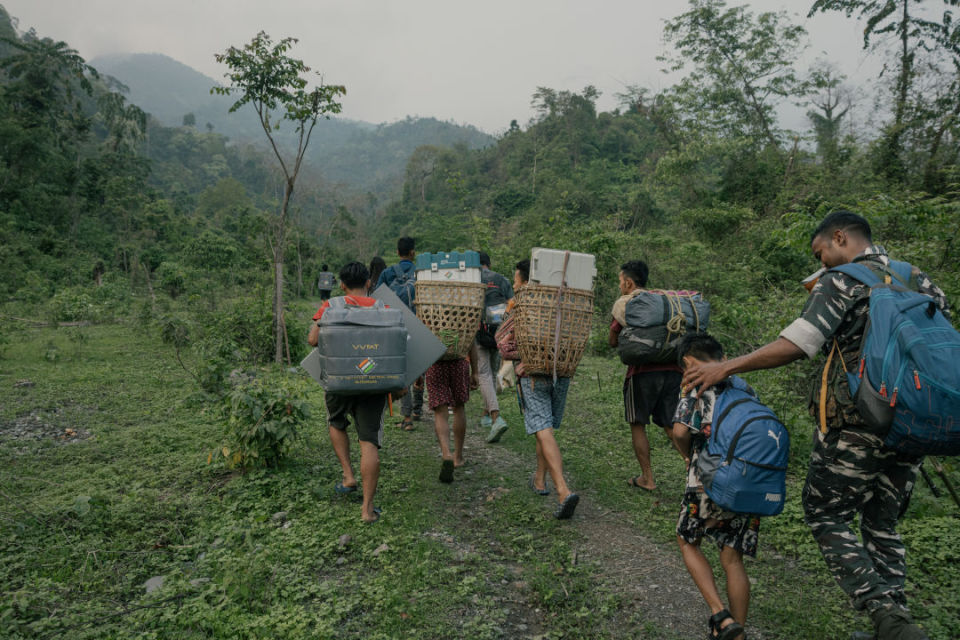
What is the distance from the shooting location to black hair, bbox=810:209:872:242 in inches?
102

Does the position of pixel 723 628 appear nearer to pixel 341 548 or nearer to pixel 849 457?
pixel 849 457

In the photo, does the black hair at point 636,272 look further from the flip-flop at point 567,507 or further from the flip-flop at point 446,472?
the flip-flop at point 446,472

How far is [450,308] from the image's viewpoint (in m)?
4.32

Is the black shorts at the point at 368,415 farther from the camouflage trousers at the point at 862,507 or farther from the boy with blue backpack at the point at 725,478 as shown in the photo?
the camouflage trousers at the point at 862,507

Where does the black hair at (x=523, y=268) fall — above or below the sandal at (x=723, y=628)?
above

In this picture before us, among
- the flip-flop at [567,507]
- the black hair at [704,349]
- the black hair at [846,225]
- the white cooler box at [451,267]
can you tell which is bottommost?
the flip-flop at [567,507]

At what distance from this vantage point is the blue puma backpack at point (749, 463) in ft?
7.93

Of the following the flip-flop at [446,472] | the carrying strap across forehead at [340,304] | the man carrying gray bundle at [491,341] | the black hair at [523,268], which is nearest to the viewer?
the carrying strap across forehead at [340,304]

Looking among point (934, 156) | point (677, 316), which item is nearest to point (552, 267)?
point (677, 316)

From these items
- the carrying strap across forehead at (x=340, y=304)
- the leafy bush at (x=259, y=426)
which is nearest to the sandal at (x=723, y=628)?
the carrying strap across forehead at (x=340, y=304)

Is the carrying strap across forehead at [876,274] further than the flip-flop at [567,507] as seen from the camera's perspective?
No

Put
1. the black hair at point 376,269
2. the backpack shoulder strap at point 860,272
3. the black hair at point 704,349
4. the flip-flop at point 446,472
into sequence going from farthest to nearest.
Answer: the black hair at point 376,269 → the flip-flop at point 446,472 → the black hair at point 704,349 → the backpack shoulder strap at point 860,272

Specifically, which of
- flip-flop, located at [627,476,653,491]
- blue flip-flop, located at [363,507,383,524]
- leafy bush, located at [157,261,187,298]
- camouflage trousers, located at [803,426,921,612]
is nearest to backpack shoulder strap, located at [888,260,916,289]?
camouflage trousers, located at [803,426,921,612]

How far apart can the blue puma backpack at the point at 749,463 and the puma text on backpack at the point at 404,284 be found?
11.3 feet
